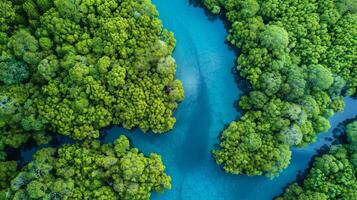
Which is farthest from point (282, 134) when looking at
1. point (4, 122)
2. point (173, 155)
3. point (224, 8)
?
point (4, 122)

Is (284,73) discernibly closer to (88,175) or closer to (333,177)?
(333,177)

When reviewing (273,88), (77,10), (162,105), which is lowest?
(162,105)

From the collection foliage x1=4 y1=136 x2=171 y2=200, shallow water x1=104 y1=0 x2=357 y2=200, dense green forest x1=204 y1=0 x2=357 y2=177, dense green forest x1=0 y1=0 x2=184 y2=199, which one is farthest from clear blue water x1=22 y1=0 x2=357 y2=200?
foliage x1=4 y1=136 x2=171 y2=200

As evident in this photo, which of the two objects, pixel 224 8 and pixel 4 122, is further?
pixel 224 8

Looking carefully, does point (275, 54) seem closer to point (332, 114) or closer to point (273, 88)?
point (273, 88)

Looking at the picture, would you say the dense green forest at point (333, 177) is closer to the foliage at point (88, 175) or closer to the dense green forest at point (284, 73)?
the dense green forest at point (284, 73)

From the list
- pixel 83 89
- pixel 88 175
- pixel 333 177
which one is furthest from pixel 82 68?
pixel 333 177

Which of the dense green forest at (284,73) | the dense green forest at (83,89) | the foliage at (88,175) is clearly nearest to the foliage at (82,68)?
the dense green forest at (83,89)
